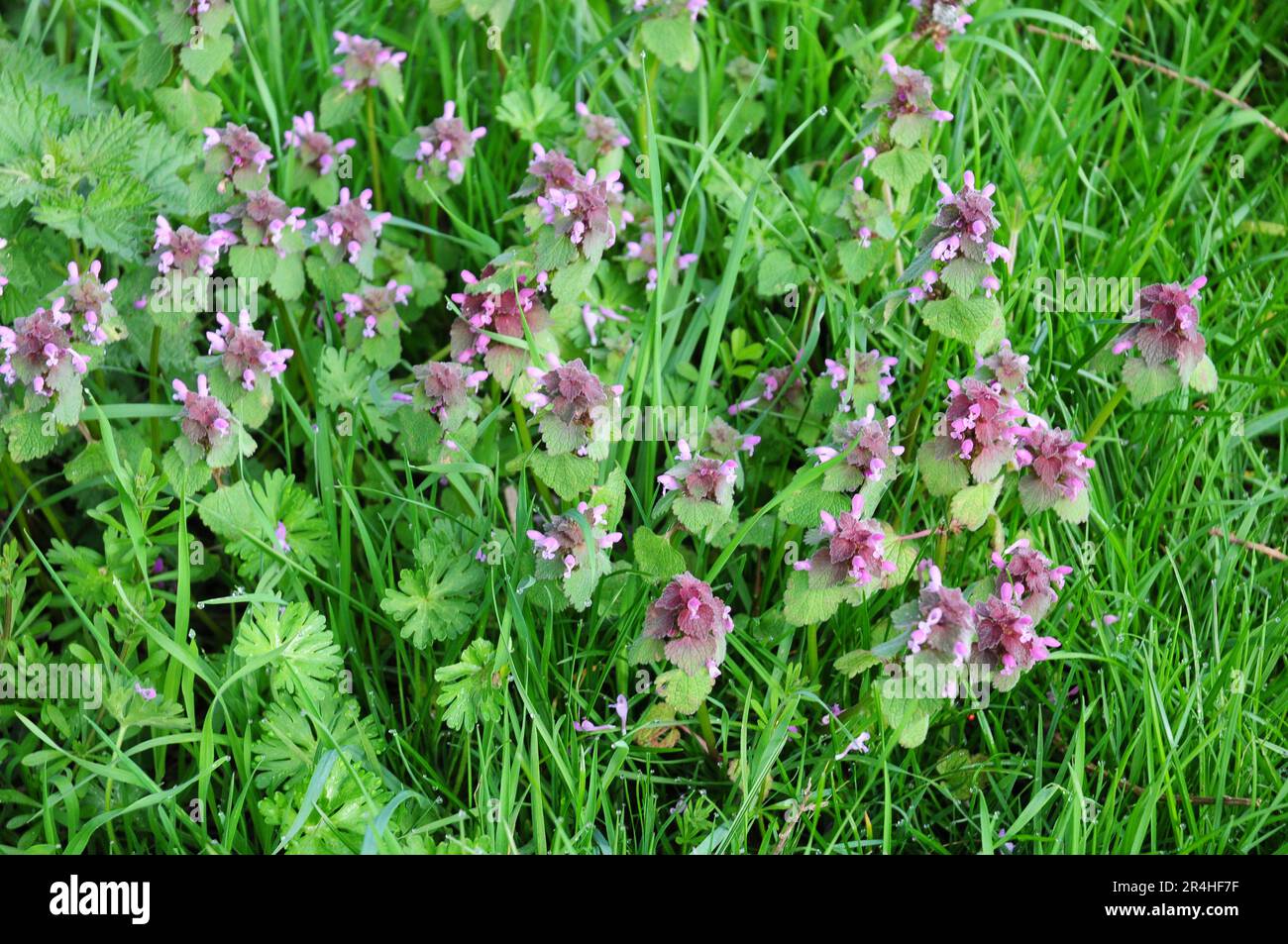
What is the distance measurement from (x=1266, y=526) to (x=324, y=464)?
2.22 meters

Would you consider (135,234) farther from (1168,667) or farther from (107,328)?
(1168,667)

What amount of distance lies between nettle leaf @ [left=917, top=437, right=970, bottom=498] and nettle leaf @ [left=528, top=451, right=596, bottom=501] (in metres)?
0.67

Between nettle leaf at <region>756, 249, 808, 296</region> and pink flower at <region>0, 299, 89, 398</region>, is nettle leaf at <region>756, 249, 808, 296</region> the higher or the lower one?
the higher one

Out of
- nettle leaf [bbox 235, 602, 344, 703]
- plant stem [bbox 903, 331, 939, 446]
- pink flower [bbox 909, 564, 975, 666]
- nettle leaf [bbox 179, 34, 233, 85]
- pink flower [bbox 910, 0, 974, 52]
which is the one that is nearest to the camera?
pink flower [bbox 909, 564, 975, 666]

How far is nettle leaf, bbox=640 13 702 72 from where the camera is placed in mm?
3287

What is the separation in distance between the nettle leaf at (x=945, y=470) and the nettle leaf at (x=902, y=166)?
2.38 feet

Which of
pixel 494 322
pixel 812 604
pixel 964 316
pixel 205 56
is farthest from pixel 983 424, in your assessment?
pixel 205 56

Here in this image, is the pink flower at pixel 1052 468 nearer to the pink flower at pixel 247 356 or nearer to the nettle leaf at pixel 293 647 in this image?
the nettle leaf at pixel 293 647

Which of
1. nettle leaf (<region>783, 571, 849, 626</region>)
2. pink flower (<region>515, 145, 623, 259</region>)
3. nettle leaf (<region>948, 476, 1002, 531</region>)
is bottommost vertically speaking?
nettle leaf (<region>783, 571, 849, 626</region>)

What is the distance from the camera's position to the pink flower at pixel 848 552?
2.48 meters

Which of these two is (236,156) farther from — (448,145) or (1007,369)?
(1007,369)

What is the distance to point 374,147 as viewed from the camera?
11.5 feet

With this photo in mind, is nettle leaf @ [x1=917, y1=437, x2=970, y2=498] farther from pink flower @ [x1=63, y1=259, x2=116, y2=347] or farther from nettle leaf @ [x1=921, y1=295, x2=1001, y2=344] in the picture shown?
pink flower @ [x1=63, y1=259, x2=116, y2=347]

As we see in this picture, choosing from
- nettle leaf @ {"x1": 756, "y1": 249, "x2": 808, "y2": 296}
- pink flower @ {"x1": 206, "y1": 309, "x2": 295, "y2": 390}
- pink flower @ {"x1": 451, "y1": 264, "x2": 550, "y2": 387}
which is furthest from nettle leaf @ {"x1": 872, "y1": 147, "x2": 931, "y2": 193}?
pink flower @ {"x1": 206, "y1": 309, "x2": 295, "y2": 390}
